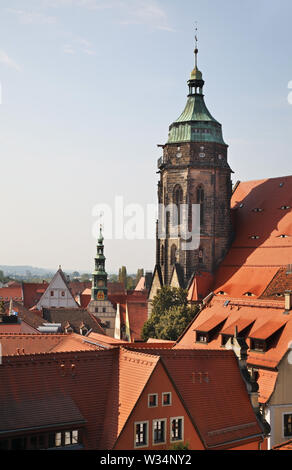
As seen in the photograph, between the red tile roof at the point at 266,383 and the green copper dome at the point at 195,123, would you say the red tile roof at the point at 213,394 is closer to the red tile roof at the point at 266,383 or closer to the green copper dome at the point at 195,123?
the red tile roof at the point at 266,383

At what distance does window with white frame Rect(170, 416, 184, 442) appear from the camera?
73.8 ft

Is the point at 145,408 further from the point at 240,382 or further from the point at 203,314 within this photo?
the point at 203,314

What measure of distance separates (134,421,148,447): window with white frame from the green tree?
27.3m

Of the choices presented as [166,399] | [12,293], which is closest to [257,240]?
[166,399]

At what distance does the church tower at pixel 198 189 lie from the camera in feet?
201

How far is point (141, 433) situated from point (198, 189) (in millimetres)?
42278

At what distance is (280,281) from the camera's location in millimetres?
46969

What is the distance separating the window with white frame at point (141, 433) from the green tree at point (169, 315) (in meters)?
27.3

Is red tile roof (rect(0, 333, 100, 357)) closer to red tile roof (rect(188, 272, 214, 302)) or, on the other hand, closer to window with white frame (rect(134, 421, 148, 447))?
window with white frame (rect(134, 421, 148, 447))

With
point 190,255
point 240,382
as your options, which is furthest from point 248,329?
point 190,255

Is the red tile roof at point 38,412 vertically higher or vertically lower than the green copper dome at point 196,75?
lower

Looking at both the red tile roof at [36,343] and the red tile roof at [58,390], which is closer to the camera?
the red tile roof at [58,390]

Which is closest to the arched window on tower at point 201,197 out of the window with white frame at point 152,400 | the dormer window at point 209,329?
the dormer window at point 209,329

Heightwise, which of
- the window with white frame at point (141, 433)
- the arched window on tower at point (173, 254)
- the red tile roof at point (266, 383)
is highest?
the arched window on tower at point (173, 254)
